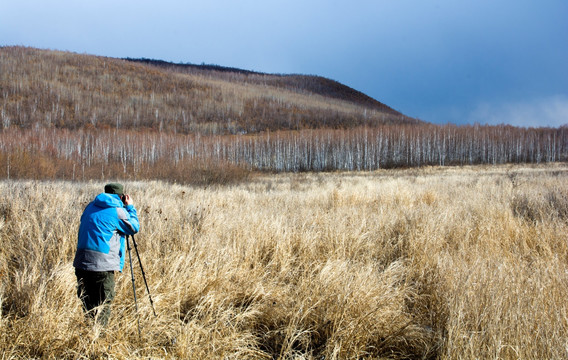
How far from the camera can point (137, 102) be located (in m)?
49.3

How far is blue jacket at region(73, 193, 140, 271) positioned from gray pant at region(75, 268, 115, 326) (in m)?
0.10

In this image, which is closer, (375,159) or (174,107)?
(375,159)

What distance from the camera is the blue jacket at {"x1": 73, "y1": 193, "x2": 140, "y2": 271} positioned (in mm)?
2713

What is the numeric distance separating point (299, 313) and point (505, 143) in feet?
177

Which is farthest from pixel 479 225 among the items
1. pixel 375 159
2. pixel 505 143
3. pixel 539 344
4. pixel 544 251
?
pixel 505 143

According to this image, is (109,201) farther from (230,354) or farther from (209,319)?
(230,354)

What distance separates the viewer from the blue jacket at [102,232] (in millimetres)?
2713

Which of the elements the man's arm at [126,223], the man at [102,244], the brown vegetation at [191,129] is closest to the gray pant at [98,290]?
the man at [102,244]

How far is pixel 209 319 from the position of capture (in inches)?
116

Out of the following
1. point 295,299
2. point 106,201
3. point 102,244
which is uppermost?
point 106,201

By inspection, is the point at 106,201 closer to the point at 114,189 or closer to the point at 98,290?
the point at 114,189

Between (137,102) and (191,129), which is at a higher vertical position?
(137,102)

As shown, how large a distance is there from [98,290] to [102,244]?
1.39ft

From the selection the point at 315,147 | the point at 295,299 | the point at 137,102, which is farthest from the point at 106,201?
the point at 137,102
